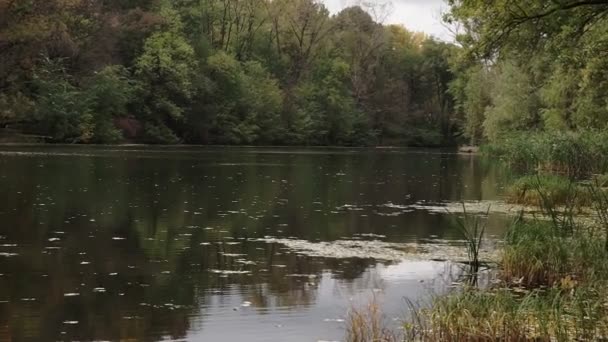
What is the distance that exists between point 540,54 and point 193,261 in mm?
28370

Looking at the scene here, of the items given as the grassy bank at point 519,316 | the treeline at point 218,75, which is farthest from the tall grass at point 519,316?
the treeline at point 218,75

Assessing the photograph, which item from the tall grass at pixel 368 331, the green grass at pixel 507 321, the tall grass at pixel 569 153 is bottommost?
the tall grass at pixel 368 331

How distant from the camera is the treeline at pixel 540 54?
20125mm

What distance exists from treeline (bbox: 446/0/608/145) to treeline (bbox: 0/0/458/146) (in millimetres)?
7470

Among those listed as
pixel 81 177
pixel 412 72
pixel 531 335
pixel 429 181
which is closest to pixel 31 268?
pixel 531 335

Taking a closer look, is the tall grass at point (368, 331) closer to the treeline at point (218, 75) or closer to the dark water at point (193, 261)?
the dark water at point (193, 261)

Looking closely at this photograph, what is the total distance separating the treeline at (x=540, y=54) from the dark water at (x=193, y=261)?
5101 mm

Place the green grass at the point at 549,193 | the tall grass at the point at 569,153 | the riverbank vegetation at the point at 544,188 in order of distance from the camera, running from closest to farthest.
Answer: the riverbank vegetation at the point at 544,188
the green grass at the point at 549,193
the tall grass at the point at 569,153

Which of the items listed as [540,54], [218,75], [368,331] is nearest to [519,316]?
[368,331]

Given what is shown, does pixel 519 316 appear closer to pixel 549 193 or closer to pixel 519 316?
pixel 519 316

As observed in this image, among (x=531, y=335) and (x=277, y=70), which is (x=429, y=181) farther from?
(x=277, y=70)

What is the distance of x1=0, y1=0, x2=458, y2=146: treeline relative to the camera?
6391 cm

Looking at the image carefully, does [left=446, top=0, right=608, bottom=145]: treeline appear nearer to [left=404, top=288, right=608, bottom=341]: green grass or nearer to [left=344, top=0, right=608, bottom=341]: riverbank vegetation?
[left=344, top=0, right=608, bottom=341]: riverbank vegetation

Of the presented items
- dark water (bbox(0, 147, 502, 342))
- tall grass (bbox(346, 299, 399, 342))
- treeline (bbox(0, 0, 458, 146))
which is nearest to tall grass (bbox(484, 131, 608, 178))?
dark water (bbox(0, 147, 502, 342))
